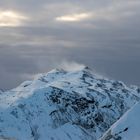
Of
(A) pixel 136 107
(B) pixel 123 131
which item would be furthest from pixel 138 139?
(A) pixel 136 107

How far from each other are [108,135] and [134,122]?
897 cm

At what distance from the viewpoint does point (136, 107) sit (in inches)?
7721

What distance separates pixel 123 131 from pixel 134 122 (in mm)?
5818

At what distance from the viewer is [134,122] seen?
18525 cm

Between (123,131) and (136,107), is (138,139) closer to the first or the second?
(123,131)

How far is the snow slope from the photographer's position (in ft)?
591

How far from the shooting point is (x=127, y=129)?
598 feet

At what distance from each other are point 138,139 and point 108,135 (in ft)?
42.7

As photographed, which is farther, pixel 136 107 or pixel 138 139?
pixel 136 107

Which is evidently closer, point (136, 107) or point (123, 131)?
point (123, 131)

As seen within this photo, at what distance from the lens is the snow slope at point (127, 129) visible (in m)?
180

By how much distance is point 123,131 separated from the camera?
181 m

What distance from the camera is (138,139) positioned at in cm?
17688
